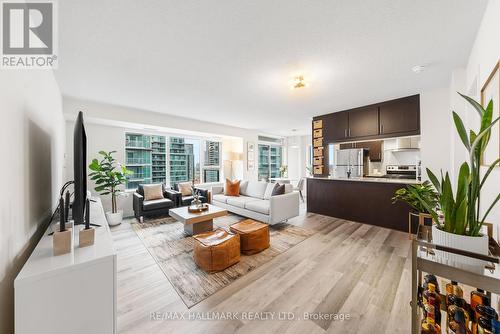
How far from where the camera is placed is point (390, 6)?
1465mm

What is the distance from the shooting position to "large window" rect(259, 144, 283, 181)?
Answer: 8.01m

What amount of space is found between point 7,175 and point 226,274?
1.98 m

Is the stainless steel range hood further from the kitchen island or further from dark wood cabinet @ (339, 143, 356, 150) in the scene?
the kitchen island

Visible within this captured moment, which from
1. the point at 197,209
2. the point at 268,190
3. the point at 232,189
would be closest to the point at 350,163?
the point at 268,190

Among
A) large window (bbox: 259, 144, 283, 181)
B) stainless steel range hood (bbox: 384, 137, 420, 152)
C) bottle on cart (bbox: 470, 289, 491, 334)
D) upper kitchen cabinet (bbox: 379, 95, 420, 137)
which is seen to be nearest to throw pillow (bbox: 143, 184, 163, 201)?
large window (bbox: 259, 144, 283, 181)

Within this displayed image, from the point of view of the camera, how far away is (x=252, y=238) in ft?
8.66

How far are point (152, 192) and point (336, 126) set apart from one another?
15.7 feet

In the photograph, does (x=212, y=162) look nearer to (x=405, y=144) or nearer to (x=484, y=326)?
(x=405, y=144)

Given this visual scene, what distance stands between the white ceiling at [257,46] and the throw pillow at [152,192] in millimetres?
2105

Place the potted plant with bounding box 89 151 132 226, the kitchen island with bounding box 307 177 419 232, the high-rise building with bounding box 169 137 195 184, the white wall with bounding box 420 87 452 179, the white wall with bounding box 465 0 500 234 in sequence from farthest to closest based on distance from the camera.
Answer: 1. the high-rise building with bounding box 169 137 195 184
2. the potted plant with bounding box 89 151 132 226
3. the kitchen island with bounding box 307 177 419 232
4. the white wall with bounding box 420 87 452 179
5. the white wall with bounding box 465 0 500 234

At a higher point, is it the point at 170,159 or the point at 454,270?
the point at 170,159

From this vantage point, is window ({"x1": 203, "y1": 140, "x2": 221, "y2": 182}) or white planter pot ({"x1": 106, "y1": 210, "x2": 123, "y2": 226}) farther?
window ({"x1": 203, "y1": 140, "x2": 221, "y2": 182})

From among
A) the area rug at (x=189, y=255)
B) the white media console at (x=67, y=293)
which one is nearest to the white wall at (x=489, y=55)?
the area rug at (x=189, y=255)

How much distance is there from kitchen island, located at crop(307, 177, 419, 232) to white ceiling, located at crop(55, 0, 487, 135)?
1.76 m
